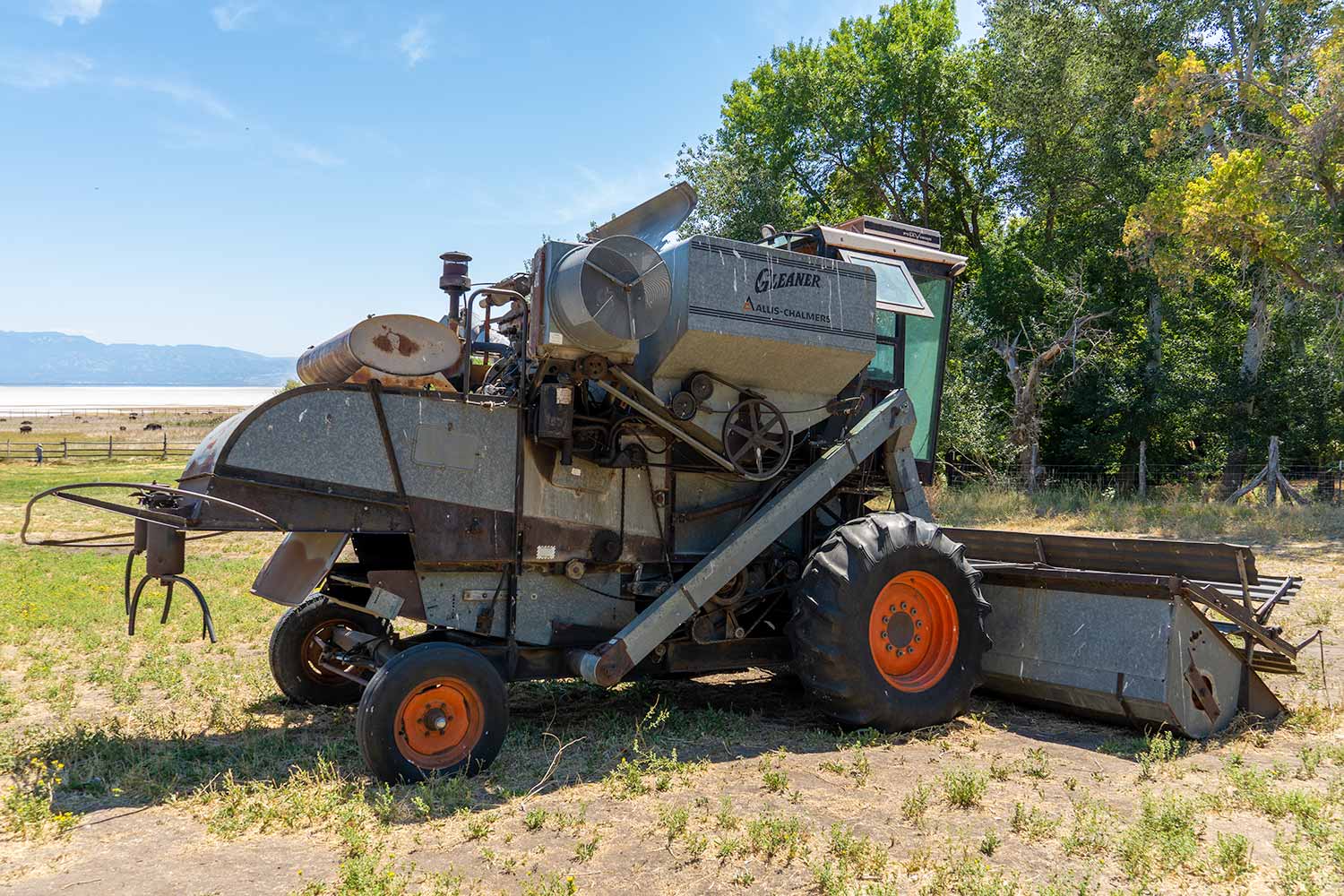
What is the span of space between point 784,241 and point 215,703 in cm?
531

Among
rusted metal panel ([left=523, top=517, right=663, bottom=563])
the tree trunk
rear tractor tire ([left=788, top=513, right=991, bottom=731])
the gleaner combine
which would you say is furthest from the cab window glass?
the tree trunk

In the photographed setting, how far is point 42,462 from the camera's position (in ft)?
128

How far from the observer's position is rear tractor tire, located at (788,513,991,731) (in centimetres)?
610

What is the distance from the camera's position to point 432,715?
16.9ft

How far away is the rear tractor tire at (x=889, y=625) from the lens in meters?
6.10

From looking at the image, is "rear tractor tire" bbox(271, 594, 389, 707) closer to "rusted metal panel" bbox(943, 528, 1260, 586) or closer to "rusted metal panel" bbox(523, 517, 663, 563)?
"rusted metal panel" bbox(523, 517, 663, 563)

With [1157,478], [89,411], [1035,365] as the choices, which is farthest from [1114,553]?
[89,411]

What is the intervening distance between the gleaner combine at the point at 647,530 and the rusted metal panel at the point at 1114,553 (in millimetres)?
29

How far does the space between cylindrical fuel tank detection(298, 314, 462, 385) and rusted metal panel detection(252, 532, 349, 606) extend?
971mm

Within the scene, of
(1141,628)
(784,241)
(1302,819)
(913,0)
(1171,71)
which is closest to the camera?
(1302,819)

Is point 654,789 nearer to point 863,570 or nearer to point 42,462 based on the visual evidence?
point 863,570

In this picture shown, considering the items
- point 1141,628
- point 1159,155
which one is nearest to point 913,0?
point 1159,155

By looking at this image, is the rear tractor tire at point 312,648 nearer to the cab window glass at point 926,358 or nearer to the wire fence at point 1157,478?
the cab window glass at point 926,358

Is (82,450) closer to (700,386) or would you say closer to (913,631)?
(700,386)
